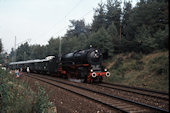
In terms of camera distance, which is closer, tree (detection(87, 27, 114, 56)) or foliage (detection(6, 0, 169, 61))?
foliage (detection(6, 0, 169, 61))

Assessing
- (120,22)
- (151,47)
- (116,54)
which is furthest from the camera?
(120,22)

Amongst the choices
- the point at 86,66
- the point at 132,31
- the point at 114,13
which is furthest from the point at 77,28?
the point at 86,66

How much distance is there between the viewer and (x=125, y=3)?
159 feet

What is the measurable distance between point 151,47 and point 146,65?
5445 mm

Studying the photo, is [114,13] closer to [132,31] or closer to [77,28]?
[132,31]

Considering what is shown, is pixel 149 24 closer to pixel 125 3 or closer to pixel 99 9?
pixel 125 3

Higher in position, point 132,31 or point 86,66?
point 132,31

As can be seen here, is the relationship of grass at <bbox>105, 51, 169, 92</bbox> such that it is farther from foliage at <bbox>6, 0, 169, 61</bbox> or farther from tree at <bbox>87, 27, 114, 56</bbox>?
tree at <bbox>87, 27, 114, 56</bbox>

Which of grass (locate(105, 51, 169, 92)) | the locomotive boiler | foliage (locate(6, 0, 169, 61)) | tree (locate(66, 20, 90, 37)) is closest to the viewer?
grass (locate(105, 51, 169, 92))

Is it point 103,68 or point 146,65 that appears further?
point 146,65

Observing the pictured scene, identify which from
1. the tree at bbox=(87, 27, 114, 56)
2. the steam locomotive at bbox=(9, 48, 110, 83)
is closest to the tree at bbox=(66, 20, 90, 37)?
the tree at bbox=(87, 27, 114, 56)

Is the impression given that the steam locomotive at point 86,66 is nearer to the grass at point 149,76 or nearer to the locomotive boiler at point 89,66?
the locomotive boiler at point 89,66

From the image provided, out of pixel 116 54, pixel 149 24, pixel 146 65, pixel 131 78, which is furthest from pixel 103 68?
pixel 116 54

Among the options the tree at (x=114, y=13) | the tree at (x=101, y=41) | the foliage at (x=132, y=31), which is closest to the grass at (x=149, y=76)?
the foliage at (x=132, y=31)
